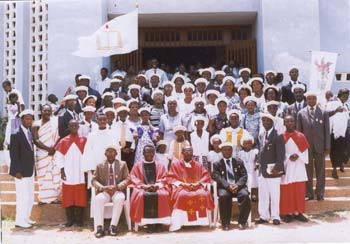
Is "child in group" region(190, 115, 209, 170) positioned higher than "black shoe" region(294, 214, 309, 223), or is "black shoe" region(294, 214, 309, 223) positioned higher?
"child in group" region(190, 115, 209, 170)

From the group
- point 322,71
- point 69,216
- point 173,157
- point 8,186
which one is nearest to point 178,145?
point 173,157

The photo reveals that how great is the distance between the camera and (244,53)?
11.3 m

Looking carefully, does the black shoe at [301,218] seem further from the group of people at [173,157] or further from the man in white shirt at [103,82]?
the man in white shirt at [103,82]

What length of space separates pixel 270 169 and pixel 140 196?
185cm

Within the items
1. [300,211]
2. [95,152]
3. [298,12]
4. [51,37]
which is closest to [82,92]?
[95,152]

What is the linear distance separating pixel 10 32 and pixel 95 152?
17.6 feet

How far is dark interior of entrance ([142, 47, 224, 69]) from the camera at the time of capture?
1301cm

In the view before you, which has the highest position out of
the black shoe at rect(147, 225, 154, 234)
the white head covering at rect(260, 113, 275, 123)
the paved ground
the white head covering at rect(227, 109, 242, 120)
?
the white head covering at rect(227, 109, 242, 120)

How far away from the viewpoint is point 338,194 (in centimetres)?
750

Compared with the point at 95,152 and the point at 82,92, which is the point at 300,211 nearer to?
the point at 95,152

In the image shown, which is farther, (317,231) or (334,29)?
(334,29)

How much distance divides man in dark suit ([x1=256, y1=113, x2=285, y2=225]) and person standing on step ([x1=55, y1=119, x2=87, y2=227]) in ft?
8.20

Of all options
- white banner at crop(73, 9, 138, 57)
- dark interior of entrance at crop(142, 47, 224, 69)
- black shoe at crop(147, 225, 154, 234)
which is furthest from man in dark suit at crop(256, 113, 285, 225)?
dark interior of entrance at crop(142, 47, 224, 69)

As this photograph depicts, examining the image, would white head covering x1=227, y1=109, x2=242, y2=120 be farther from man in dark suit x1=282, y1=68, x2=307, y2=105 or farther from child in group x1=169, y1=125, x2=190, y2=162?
man in dark suit x1=282, y1=68, x2=307, y2=105
